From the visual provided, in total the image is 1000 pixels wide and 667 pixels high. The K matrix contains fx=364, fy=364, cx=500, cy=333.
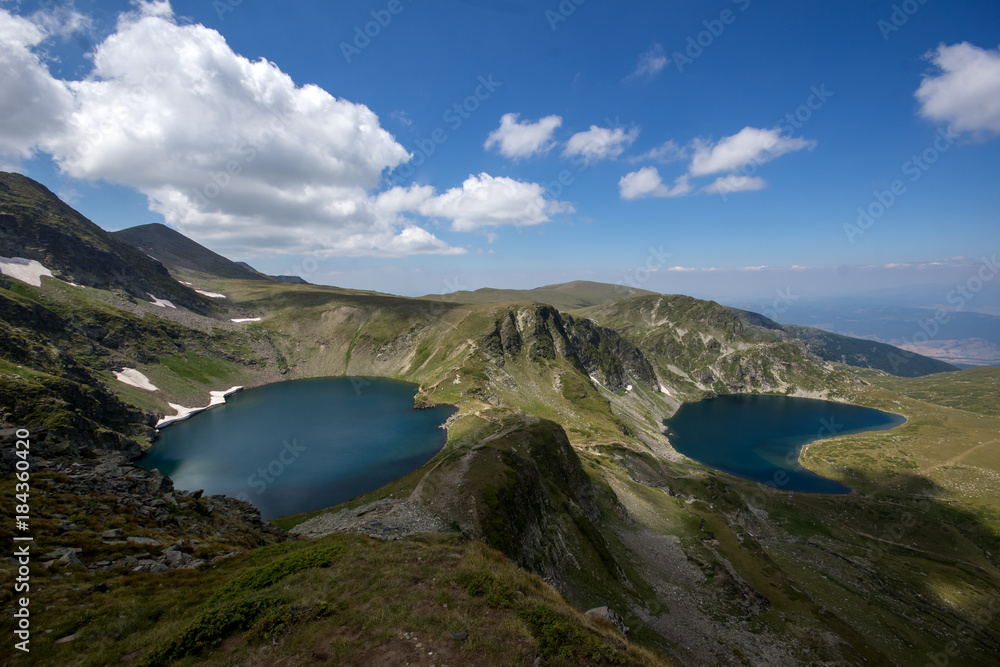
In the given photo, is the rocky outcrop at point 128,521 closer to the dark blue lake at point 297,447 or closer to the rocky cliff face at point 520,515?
the rocky cliff face at point 520,515

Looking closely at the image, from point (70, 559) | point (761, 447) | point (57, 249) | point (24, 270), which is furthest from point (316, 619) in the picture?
point (57, 249)

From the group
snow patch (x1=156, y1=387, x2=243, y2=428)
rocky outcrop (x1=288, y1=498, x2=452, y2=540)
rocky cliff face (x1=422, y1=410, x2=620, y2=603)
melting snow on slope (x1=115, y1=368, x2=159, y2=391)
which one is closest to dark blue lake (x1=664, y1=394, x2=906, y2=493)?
rocky cliff face (x1=422, y1=410, x2=620, y2=603)

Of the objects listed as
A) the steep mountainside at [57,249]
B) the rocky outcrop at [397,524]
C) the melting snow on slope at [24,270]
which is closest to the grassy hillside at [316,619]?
the rocky outcrop at [397,524]

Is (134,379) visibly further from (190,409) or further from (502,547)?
(502,547)

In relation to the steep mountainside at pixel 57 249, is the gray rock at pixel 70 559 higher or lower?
lower

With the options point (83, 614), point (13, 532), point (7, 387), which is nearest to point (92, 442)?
point (7, 387)

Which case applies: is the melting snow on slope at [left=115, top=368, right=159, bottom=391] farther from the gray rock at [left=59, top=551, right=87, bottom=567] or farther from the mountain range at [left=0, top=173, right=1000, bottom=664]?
the gray rock at [left=59, top=551, right=87, bottom=567]
